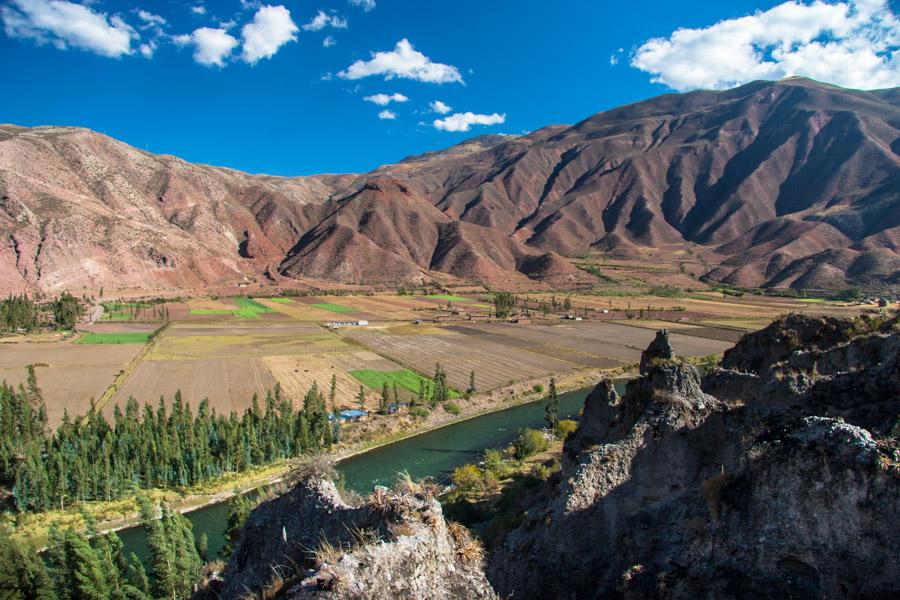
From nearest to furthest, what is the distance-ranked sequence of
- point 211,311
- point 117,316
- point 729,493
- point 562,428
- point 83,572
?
1. point 729,493
2. point 83,572
3. point 562,428
4. point 117,316
5. point 211,311

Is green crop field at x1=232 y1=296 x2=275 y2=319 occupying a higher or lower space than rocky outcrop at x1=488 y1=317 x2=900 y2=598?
lower

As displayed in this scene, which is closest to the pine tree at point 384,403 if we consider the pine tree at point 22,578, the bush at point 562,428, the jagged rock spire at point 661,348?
the bush at point 562,428

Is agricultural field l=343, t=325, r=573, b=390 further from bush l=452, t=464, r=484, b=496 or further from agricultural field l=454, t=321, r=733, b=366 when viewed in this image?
bush l=452, t=464, r=484, b=496

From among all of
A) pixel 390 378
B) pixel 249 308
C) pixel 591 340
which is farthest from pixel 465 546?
pixel 249 308

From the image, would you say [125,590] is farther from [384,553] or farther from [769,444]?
[769,444]

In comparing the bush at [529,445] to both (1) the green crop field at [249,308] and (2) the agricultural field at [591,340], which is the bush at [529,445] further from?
(1) the green crop field at [249,308]

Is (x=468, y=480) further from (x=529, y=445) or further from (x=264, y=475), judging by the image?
(x=264, y=475)

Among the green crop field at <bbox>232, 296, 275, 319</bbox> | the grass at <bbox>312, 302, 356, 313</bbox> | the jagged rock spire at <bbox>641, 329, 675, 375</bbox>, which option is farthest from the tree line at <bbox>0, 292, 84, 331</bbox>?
the jagged rock spire at <bbox>641, 329, 675, 375</bbox>
